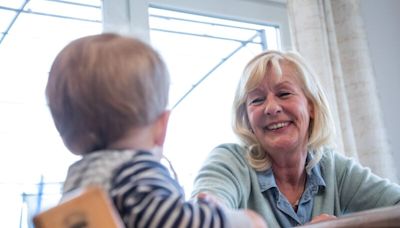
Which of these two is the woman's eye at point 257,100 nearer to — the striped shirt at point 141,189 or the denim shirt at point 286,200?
the denim shirt at point 286,200

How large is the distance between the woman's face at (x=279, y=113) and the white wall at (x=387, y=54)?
99 centimetres

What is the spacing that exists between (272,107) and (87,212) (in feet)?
3.35

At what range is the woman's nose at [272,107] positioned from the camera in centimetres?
153

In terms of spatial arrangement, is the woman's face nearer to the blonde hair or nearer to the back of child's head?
the blonde hair

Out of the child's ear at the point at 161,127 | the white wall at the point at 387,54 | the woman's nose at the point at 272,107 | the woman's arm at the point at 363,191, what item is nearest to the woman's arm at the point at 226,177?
the woman's nose at the point at 272,107

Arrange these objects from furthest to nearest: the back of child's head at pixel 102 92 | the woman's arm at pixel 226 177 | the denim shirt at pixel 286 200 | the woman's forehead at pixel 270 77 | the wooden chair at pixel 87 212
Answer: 1. the woman's forehead at pixel 270 77
2. the denim shirt at pixel 286 200
3. the woman's arm at pixel 226 177
4. the back of child's head at pixel 102 92
5. the wooden chair at pixel 87 212

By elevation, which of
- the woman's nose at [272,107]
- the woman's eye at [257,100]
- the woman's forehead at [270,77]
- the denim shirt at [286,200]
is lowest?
the denim shirt at [286,200]

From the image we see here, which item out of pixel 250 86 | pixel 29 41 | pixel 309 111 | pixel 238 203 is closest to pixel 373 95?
pixel 309 111

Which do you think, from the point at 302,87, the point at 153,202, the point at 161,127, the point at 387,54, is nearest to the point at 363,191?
the point at 302,87

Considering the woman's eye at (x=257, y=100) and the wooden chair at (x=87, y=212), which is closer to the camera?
the wooden chair at (x=87, y=212)

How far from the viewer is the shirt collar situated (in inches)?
58.0

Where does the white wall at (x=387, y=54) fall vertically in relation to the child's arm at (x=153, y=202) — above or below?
above

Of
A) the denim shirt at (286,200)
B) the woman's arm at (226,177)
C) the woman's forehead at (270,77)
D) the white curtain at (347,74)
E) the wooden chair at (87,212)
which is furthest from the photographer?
the white curtain at (347,74)

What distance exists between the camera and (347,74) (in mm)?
2373
